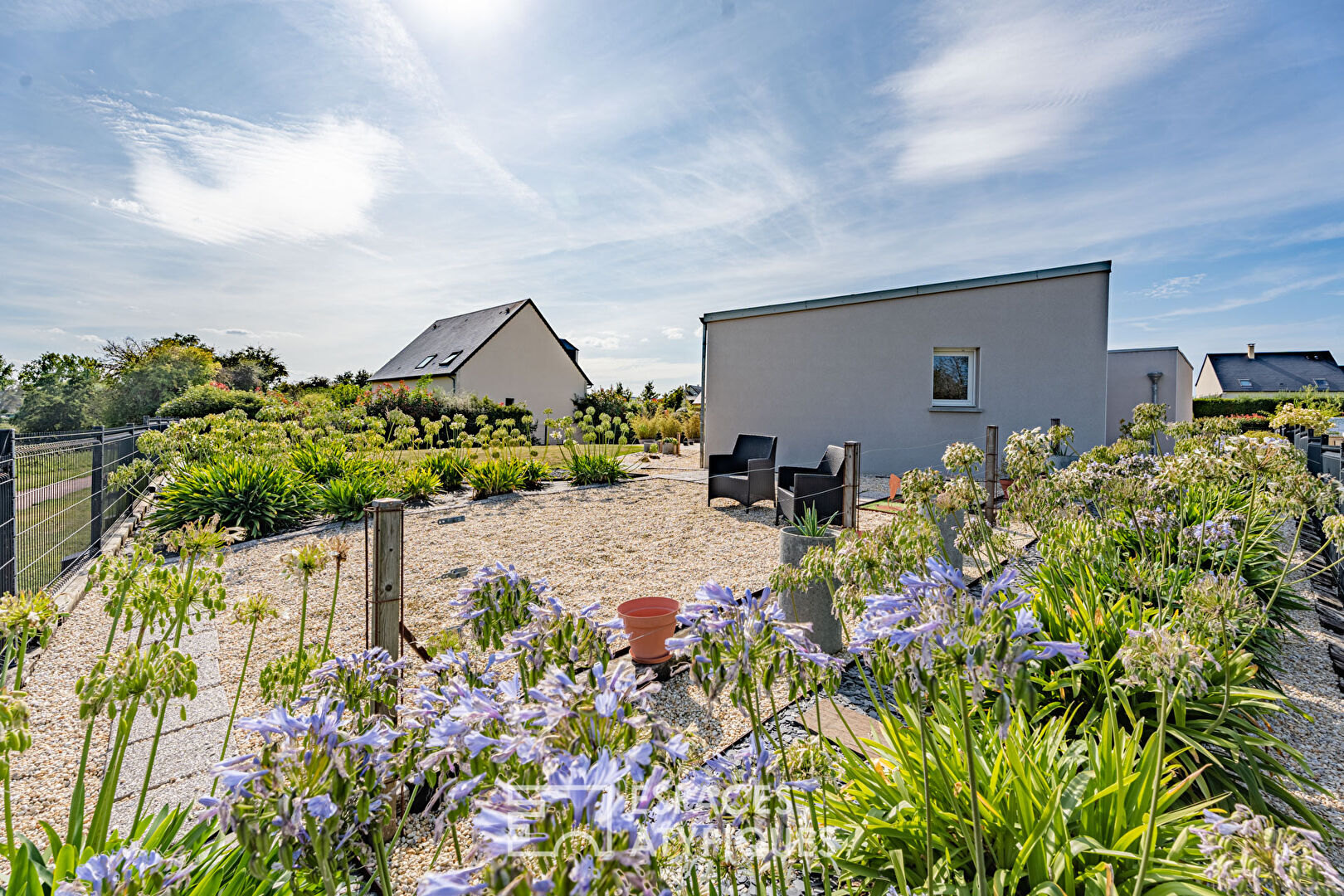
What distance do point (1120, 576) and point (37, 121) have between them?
1331cm

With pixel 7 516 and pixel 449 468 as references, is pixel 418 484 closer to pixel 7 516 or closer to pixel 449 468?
pixel 449 468

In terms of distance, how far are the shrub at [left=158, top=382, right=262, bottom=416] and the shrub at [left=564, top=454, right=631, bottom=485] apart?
42.2 feet

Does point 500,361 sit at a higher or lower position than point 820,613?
higher

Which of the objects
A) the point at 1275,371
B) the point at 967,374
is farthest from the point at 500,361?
the point at 1275,371

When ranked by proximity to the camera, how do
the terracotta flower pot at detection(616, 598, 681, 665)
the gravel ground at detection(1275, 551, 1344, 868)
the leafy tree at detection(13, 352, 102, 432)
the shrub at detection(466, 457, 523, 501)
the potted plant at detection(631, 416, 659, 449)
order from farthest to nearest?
the potted plant at detection(631, 416, 659, 449) → the leafy tree at detection(13, 352, 102, 432) → the shrub at detection(466, 457, 523, 501) → the terracotta flower pot at detection(616, 598, 681, 665) → the gravel ground at detection(1275, 551, 1344, 868)

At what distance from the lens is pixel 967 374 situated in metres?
11.5

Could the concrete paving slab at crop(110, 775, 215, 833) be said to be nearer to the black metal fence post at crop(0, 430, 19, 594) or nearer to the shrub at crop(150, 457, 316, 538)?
the black metal fence post at crop(0, 430, 19, 594)

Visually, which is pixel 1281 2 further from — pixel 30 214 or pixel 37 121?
pixel 30 214

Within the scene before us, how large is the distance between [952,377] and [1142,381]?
23.6ft

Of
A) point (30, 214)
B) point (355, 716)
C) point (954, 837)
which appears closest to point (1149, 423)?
point (954, 837)

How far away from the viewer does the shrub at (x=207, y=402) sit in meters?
18.1

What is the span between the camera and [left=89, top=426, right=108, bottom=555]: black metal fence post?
231 inches

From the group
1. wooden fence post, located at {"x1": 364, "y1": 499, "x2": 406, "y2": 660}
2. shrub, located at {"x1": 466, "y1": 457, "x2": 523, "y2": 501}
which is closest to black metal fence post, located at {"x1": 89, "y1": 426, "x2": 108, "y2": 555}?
shrub, located at {"x1": 466, "y1": 457, "x2": 523, "y2": 501}

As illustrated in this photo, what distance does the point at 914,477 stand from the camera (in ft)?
11.5
